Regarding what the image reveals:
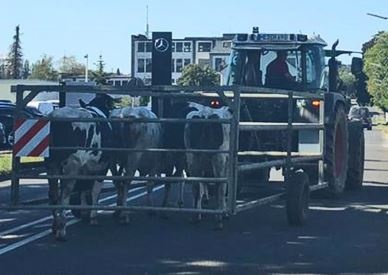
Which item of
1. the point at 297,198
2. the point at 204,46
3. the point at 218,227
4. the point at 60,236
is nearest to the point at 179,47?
the point at 204,46

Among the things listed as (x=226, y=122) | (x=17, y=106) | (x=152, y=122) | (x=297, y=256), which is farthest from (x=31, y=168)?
(x=297, y=256)

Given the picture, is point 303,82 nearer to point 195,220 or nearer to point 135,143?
point 195,220

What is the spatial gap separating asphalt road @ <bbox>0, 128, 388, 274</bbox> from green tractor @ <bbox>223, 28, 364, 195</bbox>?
1.67m

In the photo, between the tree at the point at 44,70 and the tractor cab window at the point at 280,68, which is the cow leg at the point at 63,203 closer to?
the tractor cab window at the point at 280,68

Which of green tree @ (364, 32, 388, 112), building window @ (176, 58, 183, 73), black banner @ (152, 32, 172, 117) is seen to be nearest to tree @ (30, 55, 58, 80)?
building window @ (176, 58, 183, 73)

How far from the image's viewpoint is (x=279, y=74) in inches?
707

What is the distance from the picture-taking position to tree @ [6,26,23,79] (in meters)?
131

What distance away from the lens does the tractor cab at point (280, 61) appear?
17875 millimetres

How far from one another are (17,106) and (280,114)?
6160 mm

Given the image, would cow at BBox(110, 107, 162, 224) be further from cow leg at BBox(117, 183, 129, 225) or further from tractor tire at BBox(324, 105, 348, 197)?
tractor tire at BBox(324, 105, 348, 197)

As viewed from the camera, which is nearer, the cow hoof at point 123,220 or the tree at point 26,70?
the cow hoof at point 123,220

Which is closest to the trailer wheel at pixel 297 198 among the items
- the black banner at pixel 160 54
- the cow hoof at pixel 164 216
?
the cow hoof at pixel 164 216

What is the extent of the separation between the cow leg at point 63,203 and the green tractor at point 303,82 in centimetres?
497

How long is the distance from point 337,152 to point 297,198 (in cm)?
425
